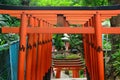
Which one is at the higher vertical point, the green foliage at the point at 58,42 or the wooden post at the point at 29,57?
the wooden post at the point at 29,57

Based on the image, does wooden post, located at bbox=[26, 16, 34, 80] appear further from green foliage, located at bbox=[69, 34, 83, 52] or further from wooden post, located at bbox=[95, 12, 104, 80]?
green foliage, located at bbox=[69, 34, 83, 52]

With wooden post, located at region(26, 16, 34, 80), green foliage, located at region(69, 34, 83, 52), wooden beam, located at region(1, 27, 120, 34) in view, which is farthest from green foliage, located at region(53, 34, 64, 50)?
wooden beam, located at region(1, 27, 120, 34)

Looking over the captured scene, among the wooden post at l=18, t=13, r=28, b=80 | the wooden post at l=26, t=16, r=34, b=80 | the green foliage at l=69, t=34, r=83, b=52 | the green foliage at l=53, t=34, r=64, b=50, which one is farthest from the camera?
the green foliage at l=53, t=34, r=64, b=50

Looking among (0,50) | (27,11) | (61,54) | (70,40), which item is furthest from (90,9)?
(70,40)

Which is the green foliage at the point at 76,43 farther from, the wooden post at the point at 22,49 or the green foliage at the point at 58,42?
the wooden post at the point at 22,49

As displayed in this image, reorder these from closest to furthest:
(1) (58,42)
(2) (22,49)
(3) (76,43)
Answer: (2) (22,49)
(3) (76,43)
(1) (58,42)

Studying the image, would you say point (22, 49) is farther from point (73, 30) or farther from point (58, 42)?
point (58, 42)

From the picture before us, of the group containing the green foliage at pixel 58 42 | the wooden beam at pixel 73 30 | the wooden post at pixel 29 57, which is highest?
the wooden beam at pixel 73 30

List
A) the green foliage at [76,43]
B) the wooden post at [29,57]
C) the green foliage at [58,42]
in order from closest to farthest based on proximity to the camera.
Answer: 1. the wooden post at [29,57]
2. the green foliage at [76,43]
3. the green foliage at [58,42]

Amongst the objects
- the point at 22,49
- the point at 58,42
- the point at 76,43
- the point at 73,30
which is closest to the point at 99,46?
the point at 73,30

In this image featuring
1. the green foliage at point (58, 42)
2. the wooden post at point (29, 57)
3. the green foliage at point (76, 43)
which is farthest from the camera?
the green foliage at point (58, 42)

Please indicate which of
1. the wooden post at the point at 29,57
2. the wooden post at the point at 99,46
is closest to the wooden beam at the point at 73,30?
the wooden post at the point at 99,46

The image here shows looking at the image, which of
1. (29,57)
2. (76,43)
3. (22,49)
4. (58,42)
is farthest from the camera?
(58,42)

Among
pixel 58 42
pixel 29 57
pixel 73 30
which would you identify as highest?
pixel 73 30
